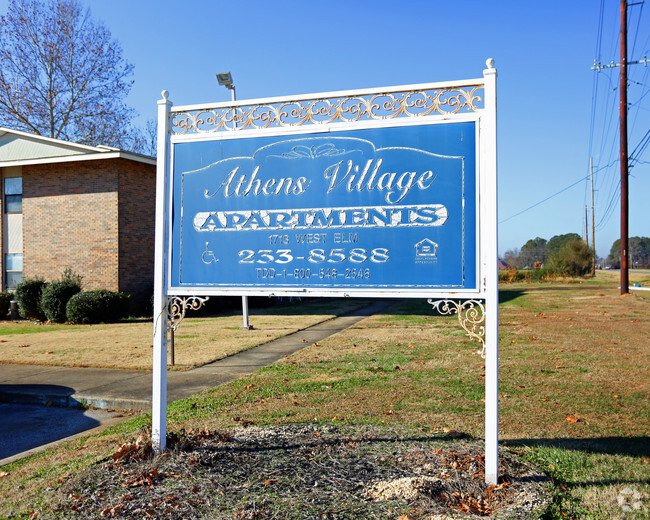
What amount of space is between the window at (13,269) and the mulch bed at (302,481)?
20482 millimetres

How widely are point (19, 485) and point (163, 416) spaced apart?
1.17m

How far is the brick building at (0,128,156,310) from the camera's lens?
20219 millimetres

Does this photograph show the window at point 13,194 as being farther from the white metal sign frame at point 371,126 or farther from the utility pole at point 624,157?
the utility pole at point 624,157

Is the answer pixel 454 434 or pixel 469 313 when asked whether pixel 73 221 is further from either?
pixel 469 313

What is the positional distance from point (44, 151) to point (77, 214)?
315 centimetres

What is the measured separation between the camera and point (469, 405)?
655 centimetres

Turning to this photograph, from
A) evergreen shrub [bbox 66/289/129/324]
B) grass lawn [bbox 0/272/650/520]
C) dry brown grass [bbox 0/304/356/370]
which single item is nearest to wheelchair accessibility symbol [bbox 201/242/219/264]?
grass lawn [bbox 0/272/650/520]

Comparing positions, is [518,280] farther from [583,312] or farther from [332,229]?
[332,229]

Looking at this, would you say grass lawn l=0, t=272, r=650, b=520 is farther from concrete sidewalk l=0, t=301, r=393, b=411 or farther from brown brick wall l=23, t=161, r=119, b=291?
brown brick wall l=23, t=161, r=119, b=291

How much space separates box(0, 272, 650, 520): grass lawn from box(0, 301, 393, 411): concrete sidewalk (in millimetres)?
534

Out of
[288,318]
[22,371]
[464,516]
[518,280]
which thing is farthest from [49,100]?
[518,280]

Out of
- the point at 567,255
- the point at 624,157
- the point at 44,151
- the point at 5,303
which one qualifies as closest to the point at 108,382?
the point at 5,303

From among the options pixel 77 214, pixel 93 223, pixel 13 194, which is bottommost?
pixel 93 223

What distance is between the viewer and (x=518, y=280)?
5222 cm
